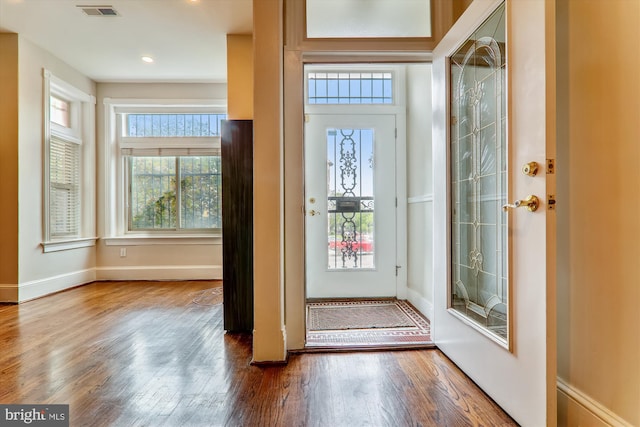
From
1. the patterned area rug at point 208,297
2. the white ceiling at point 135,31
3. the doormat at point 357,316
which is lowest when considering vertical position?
the patterned area rug at point 208,297

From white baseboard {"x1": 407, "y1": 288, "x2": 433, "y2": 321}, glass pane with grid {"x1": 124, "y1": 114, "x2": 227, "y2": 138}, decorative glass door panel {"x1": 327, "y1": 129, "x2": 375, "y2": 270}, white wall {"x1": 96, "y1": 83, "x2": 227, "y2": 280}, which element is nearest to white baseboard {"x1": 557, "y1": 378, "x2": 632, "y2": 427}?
white baseboard {"x1": 407, "y1": 288, "x2": 433, "y2": 321}

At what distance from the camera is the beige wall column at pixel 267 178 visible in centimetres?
195

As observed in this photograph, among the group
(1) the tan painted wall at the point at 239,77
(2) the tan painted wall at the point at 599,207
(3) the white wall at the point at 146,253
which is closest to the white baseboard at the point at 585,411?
(2) the tan painted wall at the point at 599,207

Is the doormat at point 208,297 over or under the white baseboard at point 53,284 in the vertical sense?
under

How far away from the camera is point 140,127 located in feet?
15.6

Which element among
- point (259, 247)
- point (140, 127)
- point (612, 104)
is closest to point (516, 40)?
point (612, 104)

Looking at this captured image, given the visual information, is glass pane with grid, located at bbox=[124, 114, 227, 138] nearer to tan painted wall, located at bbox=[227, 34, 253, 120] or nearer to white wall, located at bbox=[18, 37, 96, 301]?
white wall, located at bbox=[18, 37, 96, 301]

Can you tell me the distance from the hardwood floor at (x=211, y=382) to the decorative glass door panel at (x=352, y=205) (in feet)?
4.03

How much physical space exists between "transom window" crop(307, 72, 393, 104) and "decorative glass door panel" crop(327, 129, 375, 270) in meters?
0.32

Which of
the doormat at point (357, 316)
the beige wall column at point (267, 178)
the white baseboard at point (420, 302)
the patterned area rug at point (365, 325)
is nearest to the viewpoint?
the beige wall column at point (267, 178)

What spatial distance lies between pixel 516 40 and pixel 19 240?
175 inches

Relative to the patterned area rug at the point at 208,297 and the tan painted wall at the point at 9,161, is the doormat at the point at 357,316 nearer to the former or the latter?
the patterned area rug at the point at 208,297

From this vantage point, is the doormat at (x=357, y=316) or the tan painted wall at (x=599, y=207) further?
the doormat at (x=357, y=316)

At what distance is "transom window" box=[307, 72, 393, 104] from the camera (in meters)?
3.42
